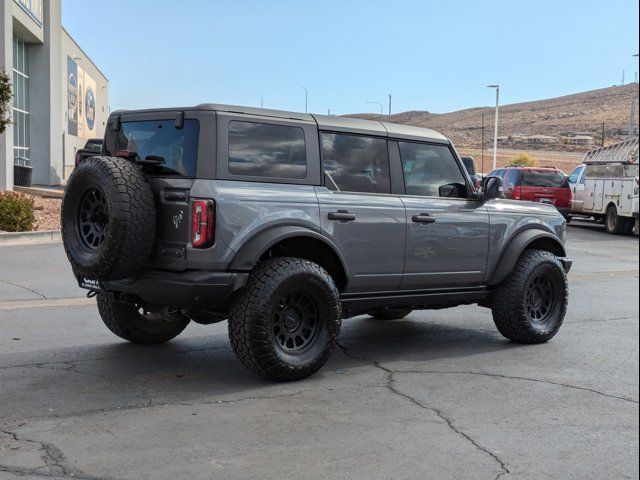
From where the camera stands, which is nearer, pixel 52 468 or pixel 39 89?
pixel 52 468

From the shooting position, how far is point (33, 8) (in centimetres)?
3155

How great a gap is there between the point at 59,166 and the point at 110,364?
31359 mm

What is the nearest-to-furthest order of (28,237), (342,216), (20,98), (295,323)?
(295,323) → (342,216) → (28,237) → (20,98)

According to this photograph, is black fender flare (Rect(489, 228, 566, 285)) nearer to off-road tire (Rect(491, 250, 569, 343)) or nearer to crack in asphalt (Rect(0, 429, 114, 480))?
off-road tire (Rect(491, 250, 569, 343))

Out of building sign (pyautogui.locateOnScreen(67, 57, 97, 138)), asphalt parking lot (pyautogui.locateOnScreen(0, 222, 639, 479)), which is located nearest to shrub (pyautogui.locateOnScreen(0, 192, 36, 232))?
asphalt parking lot (pyautogui.locateOnScreen(0, 222, 639, 479))

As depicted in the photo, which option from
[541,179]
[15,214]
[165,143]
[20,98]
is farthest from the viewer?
[20,98]

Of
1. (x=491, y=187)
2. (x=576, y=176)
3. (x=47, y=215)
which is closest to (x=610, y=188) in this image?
(x=576, y=176)

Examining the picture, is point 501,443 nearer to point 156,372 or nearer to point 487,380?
point 487,380

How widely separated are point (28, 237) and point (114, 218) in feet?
38.4

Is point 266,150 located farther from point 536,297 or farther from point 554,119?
point 554,119

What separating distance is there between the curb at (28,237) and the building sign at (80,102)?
2673 cm

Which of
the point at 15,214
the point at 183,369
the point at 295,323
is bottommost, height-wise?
the point at 183,369

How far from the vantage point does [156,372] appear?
6.14m

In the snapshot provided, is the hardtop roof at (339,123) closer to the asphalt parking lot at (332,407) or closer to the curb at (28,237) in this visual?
the asphalt parking lot at (332,407)
